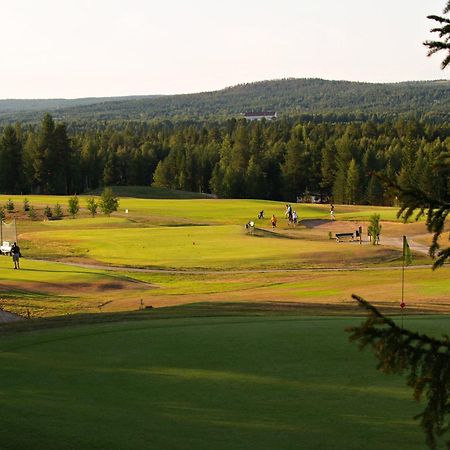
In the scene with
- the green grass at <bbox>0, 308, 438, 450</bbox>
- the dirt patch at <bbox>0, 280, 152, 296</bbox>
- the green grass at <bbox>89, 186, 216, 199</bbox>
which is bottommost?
the green grass at <bbox>89, 186, 216, 199</bbox>

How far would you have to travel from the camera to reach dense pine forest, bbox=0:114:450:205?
130250 mm

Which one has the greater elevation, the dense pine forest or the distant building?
the dense pine forest

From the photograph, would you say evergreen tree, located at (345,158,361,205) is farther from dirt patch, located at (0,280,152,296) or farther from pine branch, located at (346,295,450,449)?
pine branch, located at (346,295,450,449)

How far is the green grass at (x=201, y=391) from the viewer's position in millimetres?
11516

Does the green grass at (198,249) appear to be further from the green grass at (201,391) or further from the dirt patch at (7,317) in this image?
the green grass at (201,391)

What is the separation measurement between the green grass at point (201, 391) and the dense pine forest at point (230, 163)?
98063mm

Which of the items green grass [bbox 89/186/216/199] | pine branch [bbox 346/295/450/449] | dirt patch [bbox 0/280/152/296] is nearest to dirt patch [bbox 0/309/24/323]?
dirt patch [bbox 0/280/152/296]

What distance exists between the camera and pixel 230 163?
488 feet

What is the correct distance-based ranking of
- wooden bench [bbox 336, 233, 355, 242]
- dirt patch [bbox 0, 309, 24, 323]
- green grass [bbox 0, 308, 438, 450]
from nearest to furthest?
green grass [bbox 0, 308, 438, 450] < dirt patch [bbox 0, 309, 24, 323] < wooden bench [bbox 336, 233, 355, 242]

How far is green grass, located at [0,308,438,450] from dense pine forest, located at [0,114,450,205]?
3861 inches

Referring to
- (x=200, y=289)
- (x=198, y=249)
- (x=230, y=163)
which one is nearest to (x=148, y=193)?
(x=230, y=163)

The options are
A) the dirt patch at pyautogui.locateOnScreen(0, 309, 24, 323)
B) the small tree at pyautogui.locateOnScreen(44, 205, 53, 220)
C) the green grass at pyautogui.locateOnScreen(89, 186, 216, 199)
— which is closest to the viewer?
the dirt patch at pyautogui.locateOnScreen(0, 309, 24, 323)

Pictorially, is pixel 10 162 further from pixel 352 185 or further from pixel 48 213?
pixel 352 185

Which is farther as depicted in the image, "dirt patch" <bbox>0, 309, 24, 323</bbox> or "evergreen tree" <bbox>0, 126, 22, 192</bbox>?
"evergreen tree" <bbox>0, 126, 22, 192</bbox>
